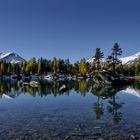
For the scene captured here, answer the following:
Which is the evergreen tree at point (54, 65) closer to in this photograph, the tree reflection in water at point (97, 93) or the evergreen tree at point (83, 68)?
the evergreen tree at point (83, 68)

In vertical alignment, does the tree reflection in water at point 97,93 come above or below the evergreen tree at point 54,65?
below

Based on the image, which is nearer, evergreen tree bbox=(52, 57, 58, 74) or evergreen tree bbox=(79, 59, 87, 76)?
evergreen tree bbox=(79, 59, 87, 76)

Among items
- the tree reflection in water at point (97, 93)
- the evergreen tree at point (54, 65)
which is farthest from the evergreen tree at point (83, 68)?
the tree reflection in water at point (97, 93)

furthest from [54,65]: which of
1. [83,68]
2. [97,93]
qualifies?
[97,93]

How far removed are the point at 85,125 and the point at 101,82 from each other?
201ft

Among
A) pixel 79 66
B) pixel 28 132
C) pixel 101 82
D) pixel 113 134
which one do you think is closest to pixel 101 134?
pixel 113 134

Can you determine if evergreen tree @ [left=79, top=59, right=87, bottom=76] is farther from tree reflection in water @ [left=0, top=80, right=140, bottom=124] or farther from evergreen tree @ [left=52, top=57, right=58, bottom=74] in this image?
tree reflection in water @ [left=0, top=80, right=140, bottom=124]

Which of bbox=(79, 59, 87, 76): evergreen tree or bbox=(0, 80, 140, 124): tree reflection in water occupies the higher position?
bbox=(79, 59, 87, 76): evergreen tree

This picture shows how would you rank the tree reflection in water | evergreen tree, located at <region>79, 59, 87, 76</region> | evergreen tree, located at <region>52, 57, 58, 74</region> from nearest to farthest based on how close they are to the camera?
1. the tree reflection in water
2. evergreen tree, located at <region>79, 59, 87, 76</region>
3. evergreen tree, located at <region>52, 57, 58, 74</region>

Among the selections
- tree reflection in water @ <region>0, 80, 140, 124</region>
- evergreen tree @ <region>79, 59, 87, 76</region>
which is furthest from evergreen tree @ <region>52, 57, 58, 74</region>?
tree reflection in water @ <region>0, 80, 140, 124</region>

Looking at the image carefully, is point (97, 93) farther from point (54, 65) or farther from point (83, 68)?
point (54, 65)

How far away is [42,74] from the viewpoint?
177 metres

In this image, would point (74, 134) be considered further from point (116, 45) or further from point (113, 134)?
point (116, 45)

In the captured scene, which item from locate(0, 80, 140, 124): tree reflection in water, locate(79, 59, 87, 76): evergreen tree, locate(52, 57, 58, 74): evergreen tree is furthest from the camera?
locate(52, 57, 58, 74): evergreen tree
